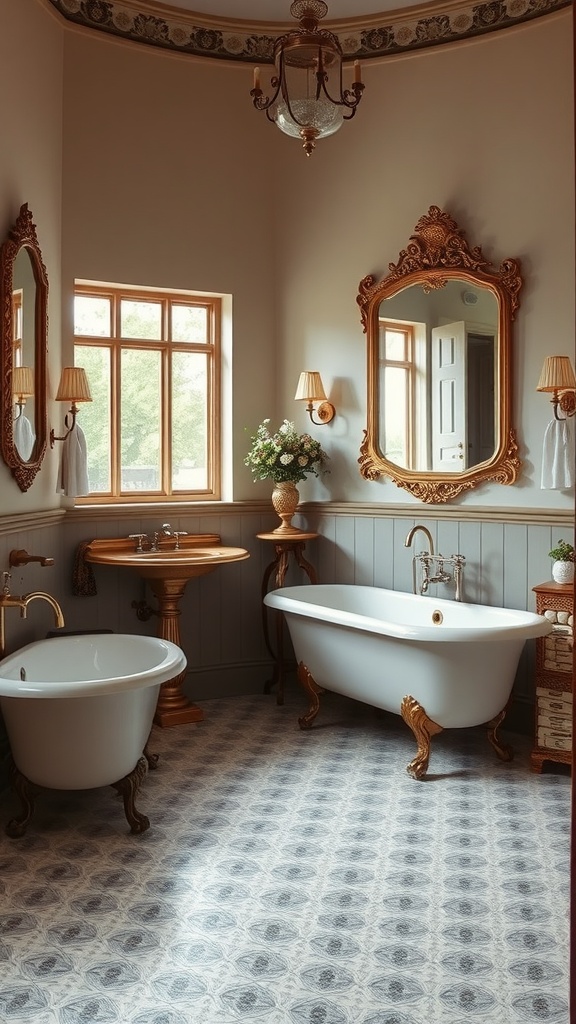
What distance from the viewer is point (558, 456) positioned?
4.18 m

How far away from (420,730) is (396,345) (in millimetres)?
2194

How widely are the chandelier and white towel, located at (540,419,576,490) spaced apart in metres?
1.81

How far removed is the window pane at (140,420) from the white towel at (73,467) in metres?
0.64

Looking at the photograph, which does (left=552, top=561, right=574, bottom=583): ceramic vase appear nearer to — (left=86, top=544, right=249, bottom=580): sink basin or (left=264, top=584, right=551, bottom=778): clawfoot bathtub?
(left=264, top=584, right=551, bottom=778): clawfoot bathtub

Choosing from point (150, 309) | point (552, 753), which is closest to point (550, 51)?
point (150, 309)

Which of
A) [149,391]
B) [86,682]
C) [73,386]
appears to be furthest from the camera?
[149,391]

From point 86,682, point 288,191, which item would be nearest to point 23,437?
point 86,682

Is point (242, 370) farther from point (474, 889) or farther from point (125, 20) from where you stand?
point (474, 889)

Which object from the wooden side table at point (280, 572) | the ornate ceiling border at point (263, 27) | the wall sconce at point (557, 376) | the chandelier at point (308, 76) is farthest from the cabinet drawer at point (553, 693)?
the ornate ceiling border at point (263, 27)

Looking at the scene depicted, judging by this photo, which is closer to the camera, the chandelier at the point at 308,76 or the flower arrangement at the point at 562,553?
the chandelier at the point at 308,76

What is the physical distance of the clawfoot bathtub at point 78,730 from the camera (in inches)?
122

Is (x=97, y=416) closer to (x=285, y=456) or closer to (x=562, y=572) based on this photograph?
(x=285, y=456)

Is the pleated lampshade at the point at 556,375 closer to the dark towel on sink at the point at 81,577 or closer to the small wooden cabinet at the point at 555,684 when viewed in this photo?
the small wooden cabinet at the point at 555,684

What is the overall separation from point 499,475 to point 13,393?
2.40m
